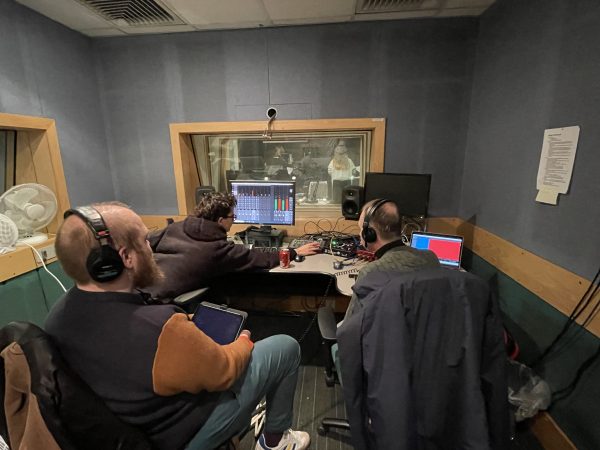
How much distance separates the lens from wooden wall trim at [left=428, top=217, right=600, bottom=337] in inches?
51.1

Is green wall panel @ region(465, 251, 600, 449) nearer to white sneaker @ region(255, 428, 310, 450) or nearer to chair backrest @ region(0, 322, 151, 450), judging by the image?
white sneaker @ region(255, 428, 310, 450)

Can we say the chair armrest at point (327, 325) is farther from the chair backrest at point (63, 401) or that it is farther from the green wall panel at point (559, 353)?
the green wall panel at point (559, 353)

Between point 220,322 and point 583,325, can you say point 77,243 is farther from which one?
point 583,325

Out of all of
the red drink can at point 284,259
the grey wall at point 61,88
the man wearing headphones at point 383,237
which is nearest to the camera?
the man wearing headphones at point 383,237

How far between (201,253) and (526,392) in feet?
6.30

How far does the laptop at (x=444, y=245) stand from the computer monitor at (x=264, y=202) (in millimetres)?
963

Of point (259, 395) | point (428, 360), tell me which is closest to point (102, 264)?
point (259, 395)

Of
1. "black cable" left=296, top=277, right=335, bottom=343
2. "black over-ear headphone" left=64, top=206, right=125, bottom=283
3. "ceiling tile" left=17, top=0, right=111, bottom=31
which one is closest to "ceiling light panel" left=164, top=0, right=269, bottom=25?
"ceiling tile" left=17, top=0, right=111, bottom=31

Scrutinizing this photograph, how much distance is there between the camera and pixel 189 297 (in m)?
1.64

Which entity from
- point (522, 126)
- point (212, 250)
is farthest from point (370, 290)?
point (522, 126)

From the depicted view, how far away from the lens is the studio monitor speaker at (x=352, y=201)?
2.30 meters

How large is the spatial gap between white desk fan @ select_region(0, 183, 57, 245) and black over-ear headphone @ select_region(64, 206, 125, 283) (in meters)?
1.42

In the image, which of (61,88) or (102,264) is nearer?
(102,264)

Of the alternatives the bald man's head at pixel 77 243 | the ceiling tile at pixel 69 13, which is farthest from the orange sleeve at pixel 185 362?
the ceiling tile at pixel 69 13
